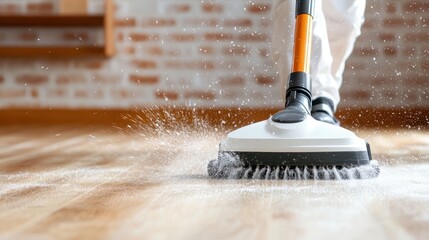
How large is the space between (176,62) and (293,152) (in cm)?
213

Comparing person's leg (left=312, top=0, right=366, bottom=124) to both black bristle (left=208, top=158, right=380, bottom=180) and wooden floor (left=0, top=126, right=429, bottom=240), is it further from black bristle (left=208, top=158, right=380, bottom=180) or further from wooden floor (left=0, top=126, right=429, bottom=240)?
black bristle (left=208, top=158, right=380, bottom=180)

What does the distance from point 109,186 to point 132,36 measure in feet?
7.27

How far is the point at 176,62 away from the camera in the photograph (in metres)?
3.42

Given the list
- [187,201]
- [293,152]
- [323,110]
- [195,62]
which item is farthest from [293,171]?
[195,62]

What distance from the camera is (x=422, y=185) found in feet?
4.26

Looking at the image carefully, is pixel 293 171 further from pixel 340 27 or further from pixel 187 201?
pixel 340 27

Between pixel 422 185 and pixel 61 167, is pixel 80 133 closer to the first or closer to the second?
pixel 61 167

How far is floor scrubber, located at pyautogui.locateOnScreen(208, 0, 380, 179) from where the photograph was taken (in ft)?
4.35

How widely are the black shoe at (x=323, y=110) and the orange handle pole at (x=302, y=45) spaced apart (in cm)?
25

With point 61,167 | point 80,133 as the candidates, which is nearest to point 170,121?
point 80,133

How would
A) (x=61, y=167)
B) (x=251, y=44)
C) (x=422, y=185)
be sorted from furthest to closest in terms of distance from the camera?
(x=251, y=44) → (x=61, y=167) → (x=422, y=185)

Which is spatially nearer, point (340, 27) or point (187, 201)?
point (187, 201)

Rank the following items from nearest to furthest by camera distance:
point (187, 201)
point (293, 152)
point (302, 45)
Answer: point (187, 201)
point (293, 152)
point (302, 45)

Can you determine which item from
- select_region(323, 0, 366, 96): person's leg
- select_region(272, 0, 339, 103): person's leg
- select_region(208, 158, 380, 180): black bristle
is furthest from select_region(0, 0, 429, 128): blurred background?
select_region(208, 158, 380, 180): black bristle
